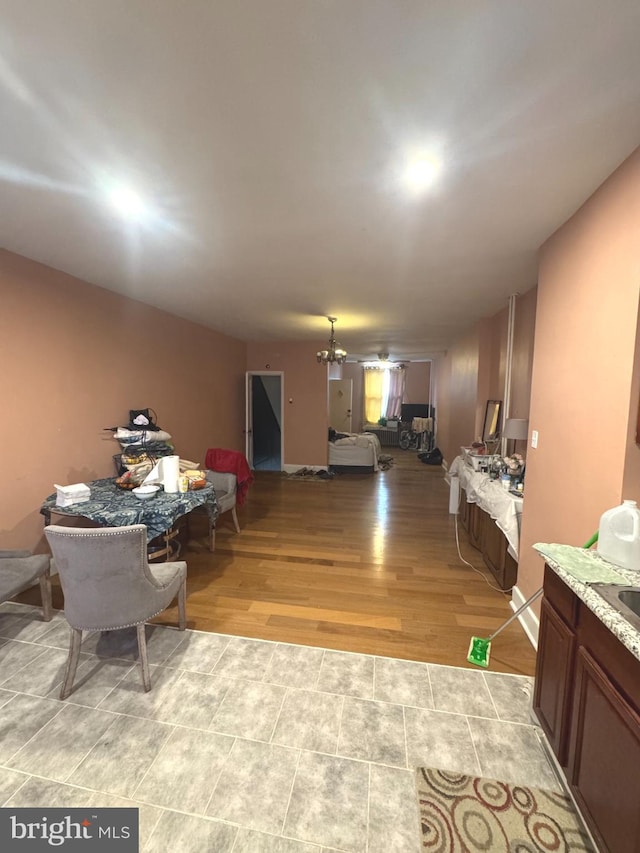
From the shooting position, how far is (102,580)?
1.71m

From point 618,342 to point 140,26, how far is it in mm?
2080

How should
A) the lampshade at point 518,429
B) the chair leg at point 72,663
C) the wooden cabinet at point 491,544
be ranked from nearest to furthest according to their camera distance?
1. the chair leg at point 72,663
2. the wooden cabinet at point 491,544
3. the lampshade at point 518,429

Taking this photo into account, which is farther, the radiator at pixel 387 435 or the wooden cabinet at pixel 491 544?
the radiator at pixel 387 435

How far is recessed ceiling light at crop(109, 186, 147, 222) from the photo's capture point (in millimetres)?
1831

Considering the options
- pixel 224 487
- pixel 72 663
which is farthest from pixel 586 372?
pixel 224 487

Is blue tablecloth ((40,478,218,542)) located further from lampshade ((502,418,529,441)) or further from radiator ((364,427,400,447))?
radiator ((364,427,400,447))

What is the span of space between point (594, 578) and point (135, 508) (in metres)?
2.60

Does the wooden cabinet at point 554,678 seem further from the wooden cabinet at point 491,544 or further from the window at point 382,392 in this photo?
the window at point 382,392

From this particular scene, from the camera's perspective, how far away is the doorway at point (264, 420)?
6895 mm

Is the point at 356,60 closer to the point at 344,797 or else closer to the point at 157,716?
the point at 344,797

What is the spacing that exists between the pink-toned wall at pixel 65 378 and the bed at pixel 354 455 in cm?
340

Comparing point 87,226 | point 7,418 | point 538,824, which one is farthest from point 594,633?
point 7,418

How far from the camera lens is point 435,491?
228 inches

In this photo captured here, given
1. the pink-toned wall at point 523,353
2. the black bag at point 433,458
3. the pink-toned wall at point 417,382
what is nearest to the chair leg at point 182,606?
the pink-toned wall at point 523,353
